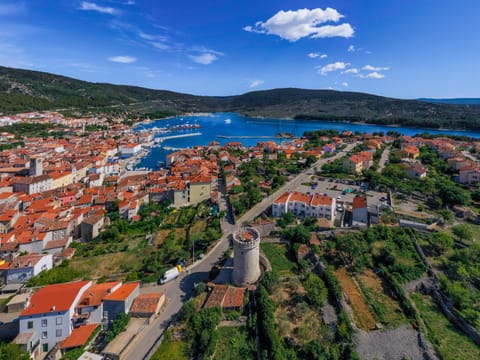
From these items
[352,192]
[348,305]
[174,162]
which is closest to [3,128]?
[174,162]

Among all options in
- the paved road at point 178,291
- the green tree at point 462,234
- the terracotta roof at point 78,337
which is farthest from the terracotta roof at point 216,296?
the green tree at point 462,234

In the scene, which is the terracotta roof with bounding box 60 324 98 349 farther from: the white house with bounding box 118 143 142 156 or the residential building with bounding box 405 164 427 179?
the white house with bounding box 118 143 142 156

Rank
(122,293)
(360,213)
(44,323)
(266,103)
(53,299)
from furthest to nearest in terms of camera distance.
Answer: (266,103), (360,213), (122,293), (53,299), (44,323)

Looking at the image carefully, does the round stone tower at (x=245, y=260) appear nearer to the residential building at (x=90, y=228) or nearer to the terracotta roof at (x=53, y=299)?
the terracotta roof at (x=53, y=299)

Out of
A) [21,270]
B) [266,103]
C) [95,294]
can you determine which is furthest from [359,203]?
[266,103]

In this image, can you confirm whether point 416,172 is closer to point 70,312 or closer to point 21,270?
point 70,312

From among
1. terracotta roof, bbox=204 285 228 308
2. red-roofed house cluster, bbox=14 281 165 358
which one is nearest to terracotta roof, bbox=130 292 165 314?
red-roofed house cluster, bbox=14 281 165 358

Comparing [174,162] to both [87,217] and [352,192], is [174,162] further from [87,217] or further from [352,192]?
[352,192]
